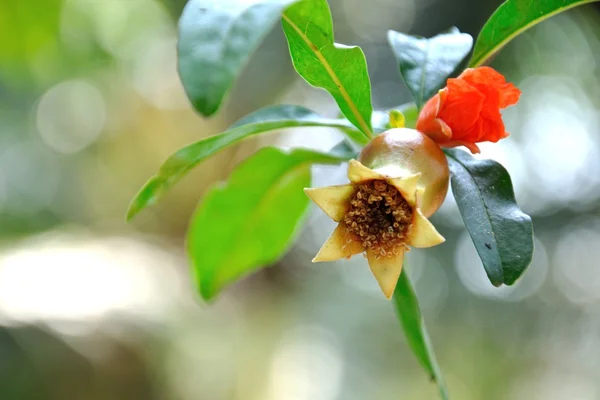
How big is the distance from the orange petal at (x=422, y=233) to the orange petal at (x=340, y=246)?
46mm

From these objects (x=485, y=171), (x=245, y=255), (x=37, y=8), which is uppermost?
(x=37, y=8)

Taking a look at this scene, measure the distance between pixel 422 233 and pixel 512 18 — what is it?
0.88ft

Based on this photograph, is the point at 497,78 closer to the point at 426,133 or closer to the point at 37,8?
the point at 426,133

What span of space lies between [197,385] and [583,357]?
4.35ft

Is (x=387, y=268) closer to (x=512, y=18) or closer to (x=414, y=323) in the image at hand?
(x=414, y=323)

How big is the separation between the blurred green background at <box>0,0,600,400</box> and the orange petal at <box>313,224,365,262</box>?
37 cm

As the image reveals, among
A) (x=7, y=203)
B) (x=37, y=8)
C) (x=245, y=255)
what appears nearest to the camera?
(x=245, y=255)

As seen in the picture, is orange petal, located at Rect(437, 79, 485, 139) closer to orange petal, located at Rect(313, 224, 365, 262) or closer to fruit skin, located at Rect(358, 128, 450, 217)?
fruit skin, located at Rect(358, 128, 450, 217)

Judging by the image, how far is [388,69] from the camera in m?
1.86

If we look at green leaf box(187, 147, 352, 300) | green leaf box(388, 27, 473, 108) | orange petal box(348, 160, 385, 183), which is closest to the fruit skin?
orange petal box(348, 160, 385, 183)

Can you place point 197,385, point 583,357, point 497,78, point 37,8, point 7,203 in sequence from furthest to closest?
point 7,203
point 197,385
point 583,357
point 37,8
point 497,78

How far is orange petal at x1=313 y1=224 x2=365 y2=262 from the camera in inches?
18.8

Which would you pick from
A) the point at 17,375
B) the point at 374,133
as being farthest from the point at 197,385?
the point at 374,133

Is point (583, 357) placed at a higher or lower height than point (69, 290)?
lower
